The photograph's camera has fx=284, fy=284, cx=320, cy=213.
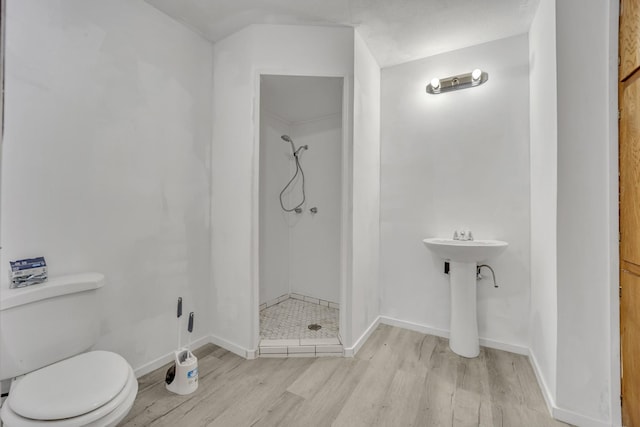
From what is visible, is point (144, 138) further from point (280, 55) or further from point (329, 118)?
point (329, 118)

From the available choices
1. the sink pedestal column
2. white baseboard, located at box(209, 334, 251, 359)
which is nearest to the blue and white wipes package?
white baseboard, located at box(209, 334, 251, 359)

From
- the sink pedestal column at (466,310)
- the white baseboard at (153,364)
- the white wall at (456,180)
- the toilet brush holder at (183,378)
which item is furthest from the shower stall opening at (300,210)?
the sink pedestal column at (466,310)

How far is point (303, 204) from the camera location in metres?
3.28

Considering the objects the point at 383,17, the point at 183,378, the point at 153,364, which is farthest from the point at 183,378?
the point at 383,17

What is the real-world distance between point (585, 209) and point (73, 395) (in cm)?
244

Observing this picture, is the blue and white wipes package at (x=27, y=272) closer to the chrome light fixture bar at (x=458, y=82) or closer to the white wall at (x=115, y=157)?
the white wall at (x=115, y=157)

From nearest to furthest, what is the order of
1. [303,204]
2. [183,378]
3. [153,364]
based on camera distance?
[183,378] → [153,364] → [303,204]

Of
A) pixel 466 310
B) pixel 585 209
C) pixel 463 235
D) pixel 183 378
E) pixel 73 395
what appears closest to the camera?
pixel 73 395

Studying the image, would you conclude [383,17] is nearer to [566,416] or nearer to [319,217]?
[319,217]

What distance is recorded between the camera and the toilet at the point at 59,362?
1042 millimetres

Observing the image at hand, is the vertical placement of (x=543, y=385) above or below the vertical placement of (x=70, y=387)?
below

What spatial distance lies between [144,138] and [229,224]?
807 millimetres

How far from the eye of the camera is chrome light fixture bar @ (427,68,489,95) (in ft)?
7.18

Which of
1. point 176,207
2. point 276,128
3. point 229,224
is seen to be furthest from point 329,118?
point 176,207
